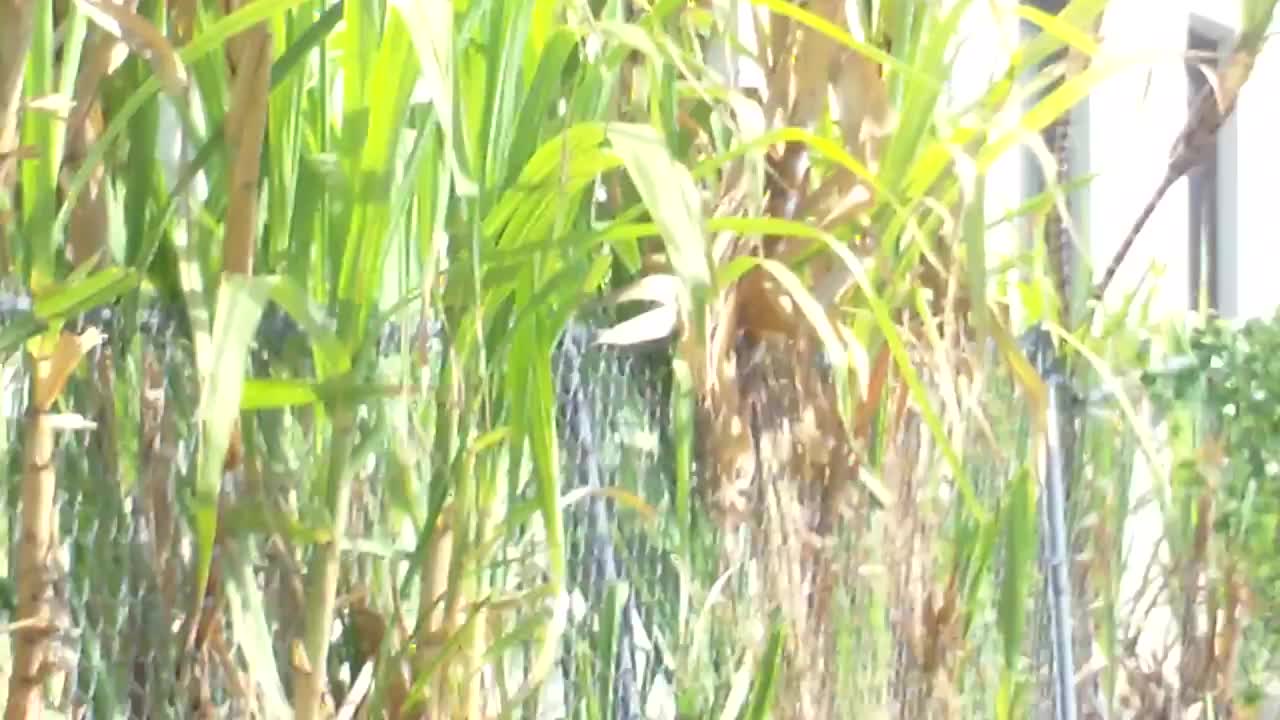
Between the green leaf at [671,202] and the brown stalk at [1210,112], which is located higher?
the brown stalk at [1210,112]

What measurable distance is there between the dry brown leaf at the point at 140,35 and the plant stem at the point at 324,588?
121mm

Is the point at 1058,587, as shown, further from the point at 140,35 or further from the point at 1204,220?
the point at 1204,220

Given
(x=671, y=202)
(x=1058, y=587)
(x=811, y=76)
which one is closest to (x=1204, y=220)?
(x=1058, y=587)

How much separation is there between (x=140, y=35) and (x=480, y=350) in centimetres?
15

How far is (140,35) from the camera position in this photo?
1.32 feet

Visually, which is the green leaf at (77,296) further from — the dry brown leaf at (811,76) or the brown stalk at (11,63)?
the dry brown leaf at (811,76)

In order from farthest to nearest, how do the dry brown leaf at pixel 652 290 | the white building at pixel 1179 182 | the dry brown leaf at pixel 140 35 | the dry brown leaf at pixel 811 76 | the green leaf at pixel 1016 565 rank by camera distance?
the white building at pixel 1179 182 < the green leaf at pixel 1016 565 < the dry brown leaf at pixel 811 76 < the dry brown leaf at pixel 652 290 < the dry brown leaf at pixel 140 35

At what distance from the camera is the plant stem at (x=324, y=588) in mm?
465

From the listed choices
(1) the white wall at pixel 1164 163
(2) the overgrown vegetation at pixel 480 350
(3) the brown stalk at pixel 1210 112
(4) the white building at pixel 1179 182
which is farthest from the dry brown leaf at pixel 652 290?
(1) the white wall at pixel 1164 163

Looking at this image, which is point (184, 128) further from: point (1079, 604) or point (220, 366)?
point (1079, 604)

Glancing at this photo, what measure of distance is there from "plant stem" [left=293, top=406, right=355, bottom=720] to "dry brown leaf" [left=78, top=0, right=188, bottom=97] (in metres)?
0.12

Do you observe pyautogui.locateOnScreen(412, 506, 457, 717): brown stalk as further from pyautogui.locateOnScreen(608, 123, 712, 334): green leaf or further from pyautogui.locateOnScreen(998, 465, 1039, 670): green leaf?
pyautogui.locateOnScreen(998, 465, 1039, 670): green leaf

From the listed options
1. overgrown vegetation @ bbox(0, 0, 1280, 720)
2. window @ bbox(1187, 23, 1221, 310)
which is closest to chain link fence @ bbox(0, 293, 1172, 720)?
overgrown vegetation @ bbox(0, 0, 1280, 720)

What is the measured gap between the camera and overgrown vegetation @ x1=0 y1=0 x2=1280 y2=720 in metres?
0.44
